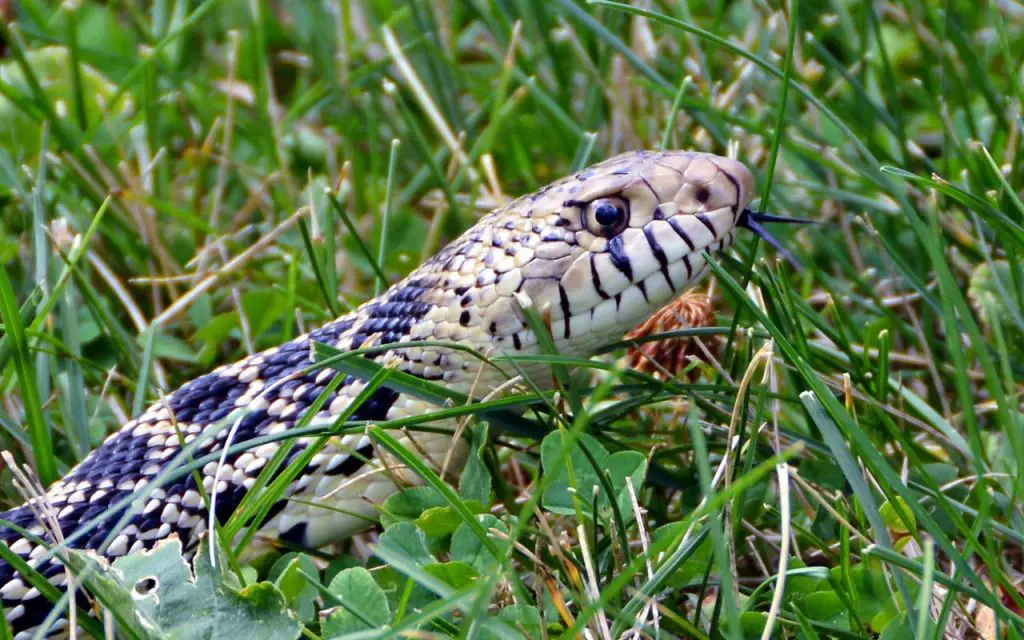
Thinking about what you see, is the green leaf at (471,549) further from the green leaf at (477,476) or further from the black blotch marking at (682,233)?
the black blotch marking at (682,233)

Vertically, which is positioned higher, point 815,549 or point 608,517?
point 608,517

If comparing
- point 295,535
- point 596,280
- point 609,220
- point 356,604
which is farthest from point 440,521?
point 609,220

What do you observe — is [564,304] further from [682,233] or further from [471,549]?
[471,549]

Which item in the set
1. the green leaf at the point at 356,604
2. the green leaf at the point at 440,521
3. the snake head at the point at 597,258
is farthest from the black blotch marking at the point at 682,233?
the green leaf at the point at 356,604

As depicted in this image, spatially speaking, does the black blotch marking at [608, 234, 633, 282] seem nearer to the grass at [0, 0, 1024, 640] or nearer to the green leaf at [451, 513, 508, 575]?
the grass at [0, 0, 1024, 640]

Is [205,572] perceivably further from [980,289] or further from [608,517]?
[980,289]

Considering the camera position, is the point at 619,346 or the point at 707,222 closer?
the point at 707,222

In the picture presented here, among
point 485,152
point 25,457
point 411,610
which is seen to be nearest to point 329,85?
point 485,152
